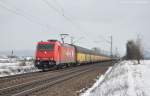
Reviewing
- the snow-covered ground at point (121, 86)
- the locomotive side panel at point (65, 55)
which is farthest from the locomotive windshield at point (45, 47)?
the snow-covered ground at point (121, 86)

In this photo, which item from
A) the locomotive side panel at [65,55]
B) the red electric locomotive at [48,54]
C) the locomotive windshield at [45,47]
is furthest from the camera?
the locomotive side panel at [65,55]

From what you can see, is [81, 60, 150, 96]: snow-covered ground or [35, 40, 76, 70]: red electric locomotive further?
[35, 40, 76, 70]: red electric locomotive

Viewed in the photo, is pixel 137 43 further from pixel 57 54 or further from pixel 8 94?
pixel 8 94

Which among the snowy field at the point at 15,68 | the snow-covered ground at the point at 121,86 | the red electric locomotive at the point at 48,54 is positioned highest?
the red electric locomotive at the point at 48,54

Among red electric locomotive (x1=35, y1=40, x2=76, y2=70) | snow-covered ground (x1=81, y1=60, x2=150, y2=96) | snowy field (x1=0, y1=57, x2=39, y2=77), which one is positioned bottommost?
snow-covered ground (x1=81, y1=60, x2=150, y2=96)

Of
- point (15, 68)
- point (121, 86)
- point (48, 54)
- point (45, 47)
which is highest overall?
point (45, 47)

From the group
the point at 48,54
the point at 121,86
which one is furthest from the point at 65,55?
the point at 121,86

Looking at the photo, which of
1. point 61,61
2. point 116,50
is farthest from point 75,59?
point 116,50

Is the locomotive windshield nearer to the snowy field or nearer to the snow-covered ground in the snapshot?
the snowy field

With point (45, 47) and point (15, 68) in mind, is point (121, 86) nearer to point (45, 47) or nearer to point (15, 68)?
point (45, 47)

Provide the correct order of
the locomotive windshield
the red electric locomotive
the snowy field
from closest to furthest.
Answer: the snowy field, the red electric locomotive, the locomotive windshield

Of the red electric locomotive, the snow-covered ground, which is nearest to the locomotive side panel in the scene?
the red electric locomotive

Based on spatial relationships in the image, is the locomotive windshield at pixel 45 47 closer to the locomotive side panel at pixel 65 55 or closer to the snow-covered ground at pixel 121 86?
the locomotive side panel at pixel 65 55

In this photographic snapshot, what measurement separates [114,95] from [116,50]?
165 m
